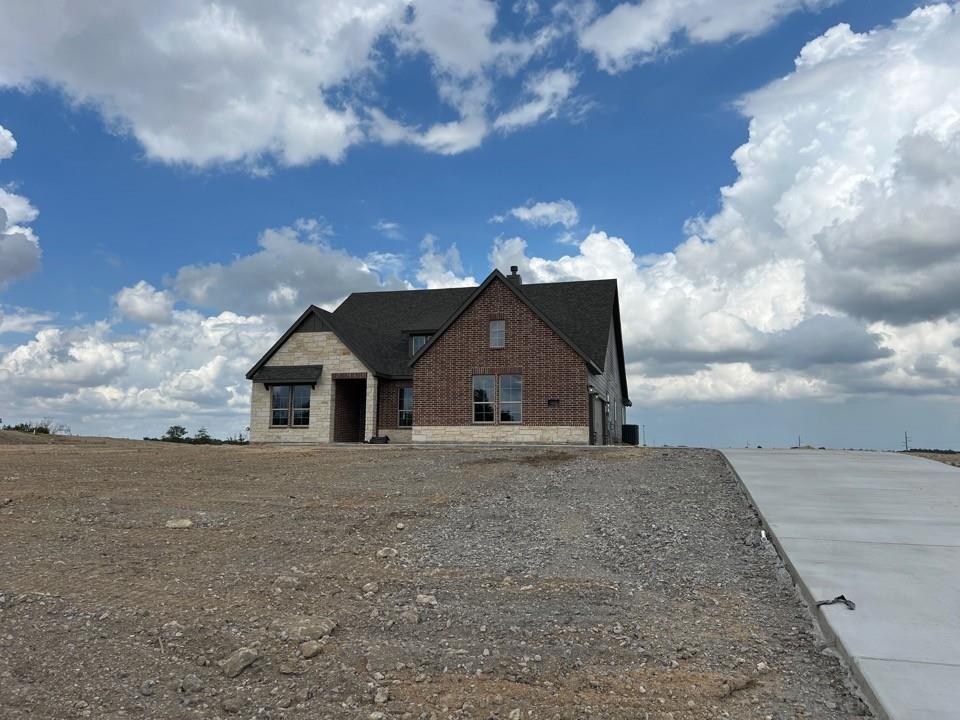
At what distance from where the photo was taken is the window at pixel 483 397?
2720 cm

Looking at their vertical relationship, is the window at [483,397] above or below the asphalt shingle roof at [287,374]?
below

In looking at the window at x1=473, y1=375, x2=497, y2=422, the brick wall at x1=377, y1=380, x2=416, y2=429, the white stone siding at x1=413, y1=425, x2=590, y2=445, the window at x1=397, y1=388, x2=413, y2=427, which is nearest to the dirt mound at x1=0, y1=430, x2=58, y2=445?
the brick wall at x1=377, y1=380, x2=416, y2=429

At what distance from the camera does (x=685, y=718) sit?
14.0ft

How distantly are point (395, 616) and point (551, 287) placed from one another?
96.9 ft

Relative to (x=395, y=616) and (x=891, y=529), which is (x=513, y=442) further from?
(x=395, y=616)

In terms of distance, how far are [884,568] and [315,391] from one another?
25.4m

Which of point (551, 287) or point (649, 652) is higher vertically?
point (551, 287)

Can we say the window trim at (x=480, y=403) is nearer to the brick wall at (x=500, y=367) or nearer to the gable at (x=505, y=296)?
the brick wall at (x=500, y=367)

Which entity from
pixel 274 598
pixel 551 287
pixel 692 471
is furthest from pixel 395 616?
pixel 551 287

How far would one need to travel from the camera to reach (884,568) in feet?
22.1

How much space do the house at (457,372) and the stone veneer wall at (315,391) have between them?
5cm

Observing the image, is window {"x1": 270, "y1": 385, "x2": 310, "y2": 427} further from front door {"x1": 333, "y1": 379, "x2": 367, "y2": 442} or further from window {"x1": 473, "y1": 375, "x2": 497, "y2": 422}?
window {"x1": 473, "y1": 375, "x2": 497, "y2": 422}

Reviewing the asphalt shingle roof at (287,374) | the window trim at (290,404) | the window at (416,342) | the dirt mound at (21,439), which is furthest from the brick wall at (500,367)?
the dirt mound at (21,439)

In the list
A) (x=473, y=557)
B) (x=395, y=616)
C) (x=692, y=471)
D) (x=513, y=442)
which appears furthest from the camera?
(x=513, y=442)
